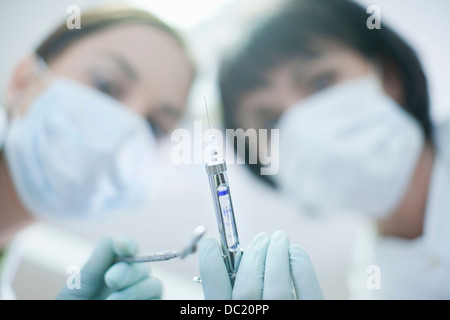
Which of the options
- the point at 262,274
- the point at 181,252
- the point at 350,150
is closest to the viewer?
the point at 181,252

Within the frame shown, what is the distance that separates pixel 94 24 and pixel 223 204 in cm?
80

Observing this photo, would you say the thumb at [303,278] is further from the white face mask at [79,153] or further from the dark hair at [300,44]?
the white face mask at [79,153]

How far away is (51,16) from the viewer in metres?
1.08

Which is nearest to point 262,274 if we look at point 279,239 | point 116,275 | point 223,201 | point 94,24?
point 279,239

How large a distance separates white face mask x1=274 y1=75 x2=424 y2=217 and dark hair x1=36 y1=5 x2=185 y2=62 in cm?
50

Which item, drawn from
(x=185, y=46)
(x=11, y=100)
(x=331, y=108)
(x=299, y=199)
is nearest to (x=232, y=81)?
(x=185, y=46)

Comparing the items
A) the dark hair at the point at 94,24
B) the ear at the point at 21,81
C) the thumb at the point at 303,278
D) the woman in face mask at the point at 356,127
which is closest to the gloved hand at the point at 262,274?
the thumb at the point at 303,278

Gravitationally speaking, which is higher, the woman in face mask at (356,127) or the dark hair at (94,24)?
the dark hair at (94,24)

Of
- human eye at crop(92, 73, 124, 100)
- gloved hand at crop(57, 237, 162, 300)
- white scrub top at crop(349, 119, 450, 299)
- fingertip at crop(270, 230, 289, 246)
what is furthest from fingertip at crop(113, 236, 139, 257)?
white scrub top at crop(349, 119, 450, 299)

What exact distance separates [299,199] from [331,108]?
310mm

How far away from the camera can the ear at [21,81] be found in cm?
107

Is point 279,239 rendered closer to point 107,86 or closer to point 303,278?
point 303,278

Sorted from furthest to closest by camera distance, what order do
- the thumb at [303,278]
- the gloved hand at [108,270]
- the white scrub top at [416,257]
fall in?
the white scrub top at [416,257] < the gloved hand at [108,270] < the thumb at [303,278]

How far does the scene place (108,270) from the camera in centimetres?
82
